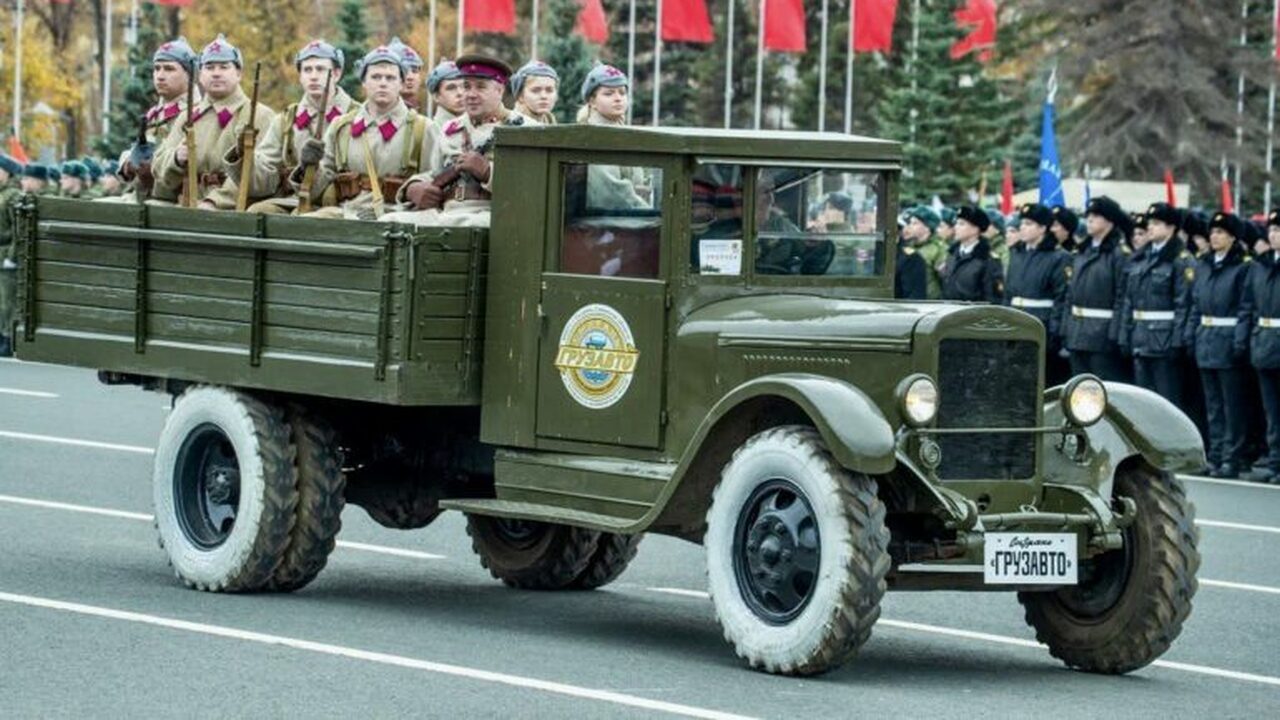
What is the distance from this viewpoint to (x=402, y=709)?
31.3 ft

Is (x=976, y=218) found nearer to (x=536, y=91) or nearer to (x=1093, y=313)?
(x=1093, y=313)

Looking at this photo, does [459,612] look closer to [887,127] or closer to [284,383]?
[284,383]

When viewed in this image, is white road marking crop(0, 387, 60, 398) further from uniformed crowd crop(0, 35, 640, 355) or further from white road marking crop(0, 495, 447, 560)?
uniformed crowd crop(0, 35, 640, 355)

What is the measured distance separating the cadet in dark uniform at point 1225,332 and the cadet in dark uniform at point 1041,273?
174cm

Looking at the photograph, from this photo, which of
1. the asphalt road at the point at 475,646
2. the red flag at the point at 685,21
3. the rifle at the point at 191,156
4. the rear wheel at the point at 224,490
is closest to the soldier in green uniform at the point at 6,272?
the asphalt road at the point at 475,646

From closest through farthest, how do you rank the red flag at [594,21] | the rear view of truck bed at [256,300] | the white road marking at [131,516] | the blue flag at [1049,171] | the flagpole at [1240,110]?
the rear view of truck bed at [256,300], the white road marking at [131,516], the blue flag at [1049,171], the red flag at [594,21], the flagpole at [1240,110]

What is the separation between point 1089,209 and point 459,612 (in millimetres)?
12183

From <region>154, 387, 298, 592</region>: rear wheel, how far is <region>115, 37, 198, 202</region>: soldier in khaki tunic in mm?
1740

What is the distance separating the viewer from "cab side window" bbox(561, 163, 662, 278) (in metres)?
11.7

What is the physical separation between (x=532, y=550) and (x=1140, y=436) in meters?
3.32

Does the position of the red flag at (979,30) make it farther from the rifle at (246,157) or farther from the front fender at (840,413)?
the front fender at (840,413)

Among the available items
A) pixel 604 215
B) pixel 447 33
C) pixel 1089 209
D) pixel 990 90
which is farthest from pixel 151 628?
pixel 447 33

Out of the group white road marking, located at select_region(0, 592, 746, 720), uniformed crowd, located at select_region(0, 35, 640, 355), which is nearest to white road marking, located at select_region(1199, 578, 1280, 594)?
uniformed crowd, located at select_region(0, 35, 640, 355)

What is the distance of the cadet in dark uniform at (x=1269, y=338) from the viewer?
21.5 metres
